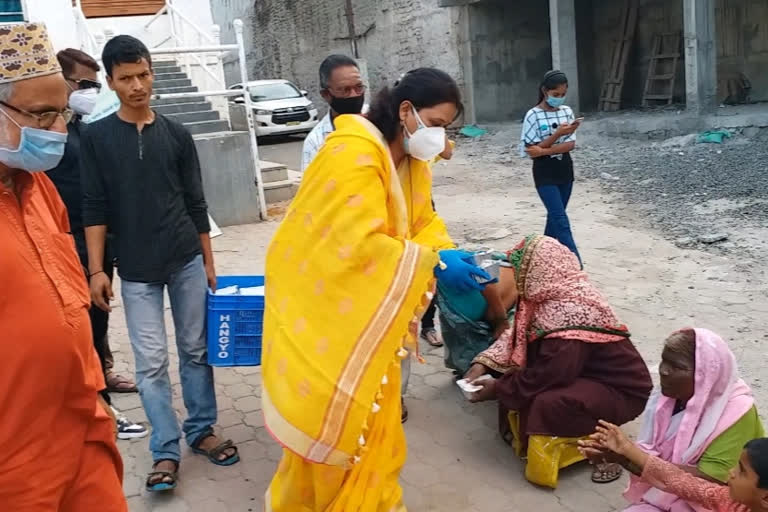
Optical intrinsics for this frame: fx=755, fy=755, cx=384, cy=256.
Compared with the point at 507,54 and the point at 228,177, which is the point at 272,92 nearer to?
the point at 507,54

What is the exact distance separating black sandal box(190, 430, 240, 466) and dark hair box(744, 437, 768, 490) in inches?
90.9

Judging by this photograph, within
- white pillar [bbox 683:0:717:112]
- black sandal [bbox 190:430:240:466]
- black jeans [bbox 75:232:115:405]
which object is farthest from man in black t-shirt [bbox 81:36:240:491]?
white pillar [bbox 683:0:717:112]

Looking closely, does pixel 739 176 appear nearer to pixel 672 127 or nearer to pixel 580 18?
pixel 672 127

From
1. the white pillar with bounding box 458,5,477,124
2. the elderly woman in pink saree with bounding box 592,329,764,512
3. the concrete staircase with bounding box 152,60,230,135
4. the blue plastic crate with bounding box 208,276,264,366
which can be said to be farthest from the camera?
the white pillar with bounding box 458,5,477,124

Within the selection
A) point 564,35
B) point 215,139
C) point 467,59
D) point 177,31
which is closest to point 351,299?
point 215,139

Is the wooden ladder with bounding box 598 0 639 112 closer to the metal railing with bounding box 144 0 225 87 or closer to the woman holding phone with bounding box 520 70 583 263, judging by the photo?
the metal railing with bounding box 144 0 225 87

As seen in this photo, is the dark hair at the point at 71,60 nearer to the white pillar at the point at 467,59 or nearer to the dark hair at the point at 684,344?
the dark hair at the point at 684,344

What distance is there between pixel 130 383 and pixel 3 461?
276cm

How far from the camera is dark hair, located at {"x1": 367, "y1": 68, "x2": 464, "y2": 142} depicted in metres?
2.66

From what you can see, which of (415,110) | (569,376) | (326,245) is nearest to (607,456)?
(569,376)

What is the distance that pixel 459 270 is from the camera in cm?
292

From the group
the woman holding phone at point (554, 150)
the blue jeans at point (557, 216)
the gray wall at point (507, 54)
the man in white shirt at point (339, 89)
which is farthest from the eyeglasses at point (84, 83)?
the gray wall at point (507, 54)

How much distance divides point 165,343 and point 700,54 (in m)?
12.0

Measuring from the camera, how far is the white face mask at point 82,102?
12.5 ft
